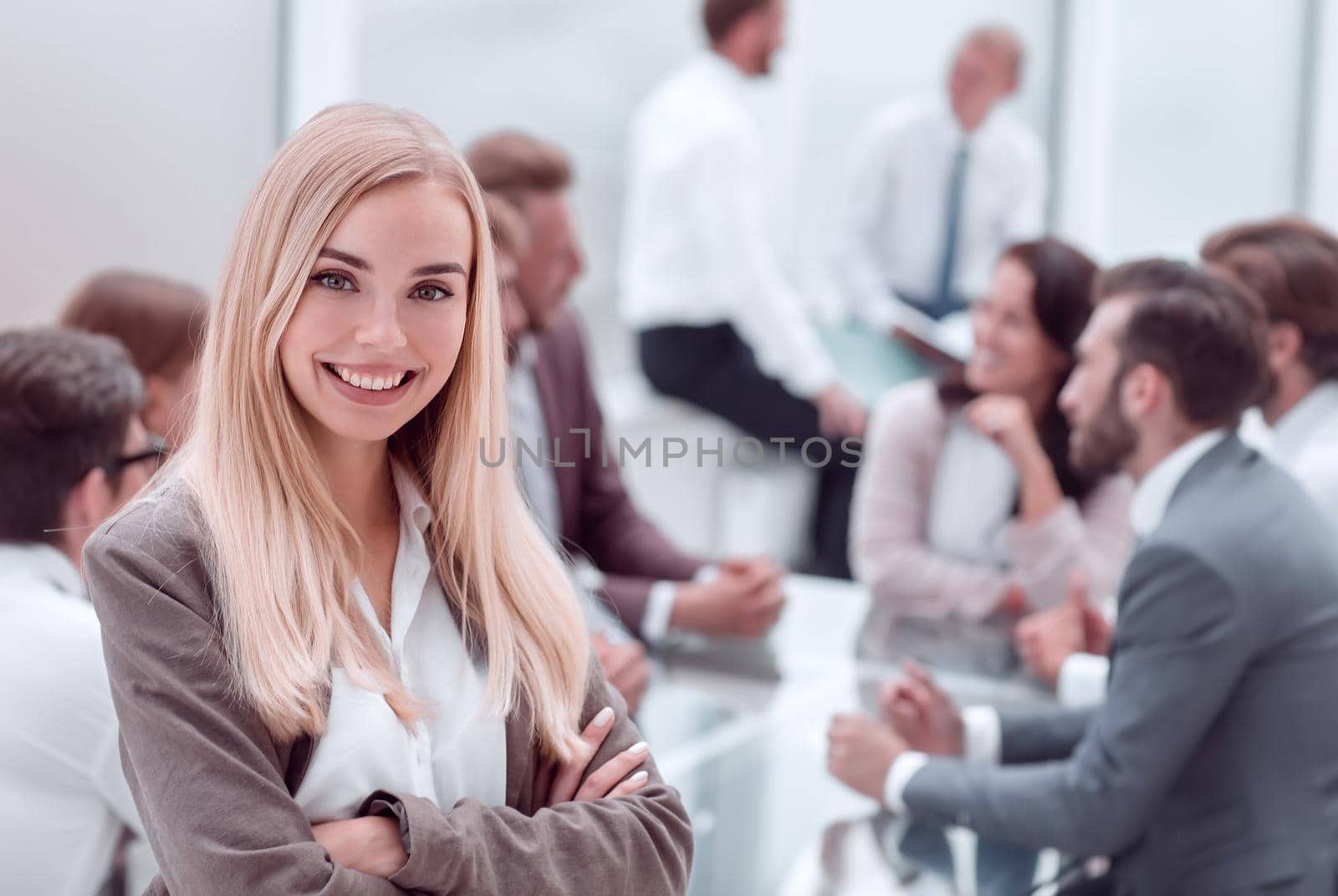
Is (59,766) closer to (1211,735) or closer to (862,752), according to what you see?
(862,752)

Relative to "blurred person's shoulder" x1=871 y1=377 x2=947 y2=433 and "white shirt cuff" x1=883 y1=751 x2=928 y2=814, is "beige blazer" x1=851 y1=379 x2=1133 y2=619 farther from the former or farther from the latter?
"white shirt cuff" x1=883 y1=751 x2=928 y2=814

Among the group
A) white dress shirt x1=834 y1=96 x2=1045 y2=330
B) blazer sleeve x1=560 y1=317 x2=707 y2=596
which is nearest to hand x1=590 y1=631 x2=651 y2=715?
blazer sleeve x1=560 y1=317 x2=707 y2=596

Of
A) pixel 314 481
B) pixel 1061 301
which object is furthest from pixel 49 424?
pixel 1061 301

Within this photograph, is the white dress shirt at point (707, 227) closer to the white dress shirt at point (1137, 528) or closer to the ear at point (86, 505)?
the white dress shirt at point (1137, 528)

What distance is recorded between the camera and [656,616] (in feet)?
8.32

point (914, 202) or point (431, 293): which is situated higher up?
point (914, 202)

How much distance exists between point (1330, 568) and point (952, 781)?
0.56m

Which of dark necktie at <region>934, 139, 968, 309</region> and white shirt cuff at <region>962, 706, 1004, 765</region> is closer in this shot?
white shirt cuff at <region>962, 706, 1004, 765</region>

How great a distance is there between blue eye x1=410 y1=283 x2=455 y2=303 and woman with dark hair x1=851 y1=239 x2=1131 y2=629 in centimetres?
173

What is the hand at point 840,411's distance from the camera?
450 centimetres

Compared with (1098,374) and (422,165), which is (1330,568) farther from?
(422,165)

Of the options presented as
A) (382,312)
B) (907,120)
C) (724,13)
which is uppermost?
(724,13)

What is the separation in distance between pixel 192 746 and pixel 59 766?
0.45m

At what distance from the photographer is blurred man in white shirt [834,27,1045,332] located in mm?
5320
